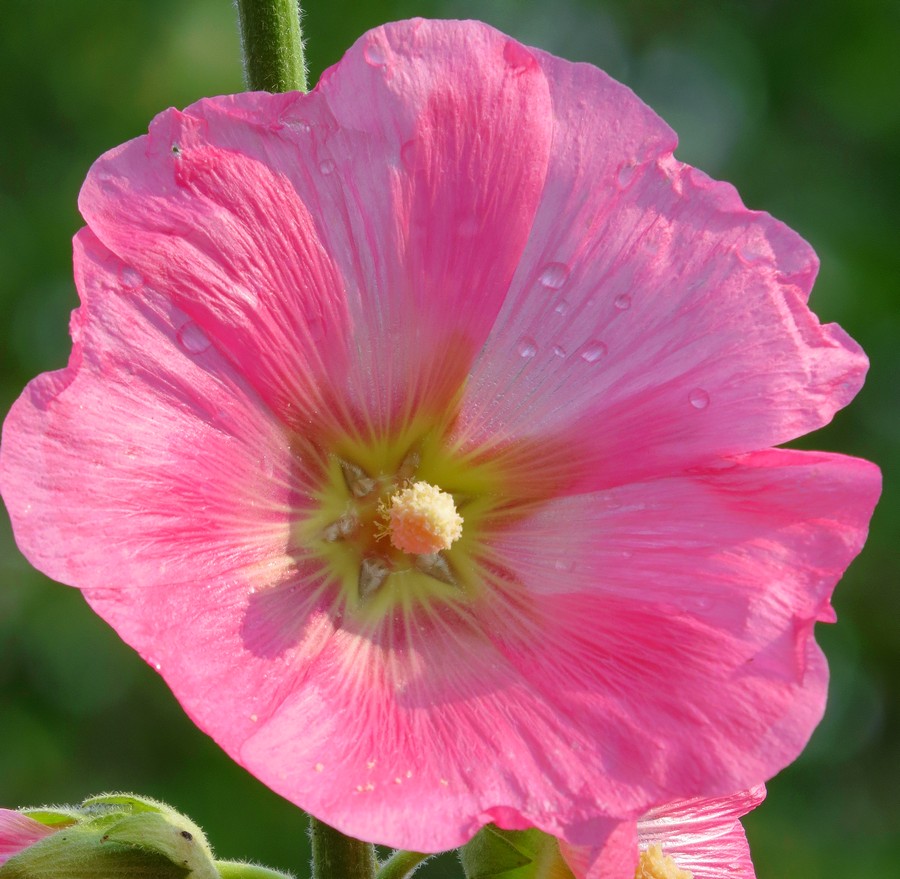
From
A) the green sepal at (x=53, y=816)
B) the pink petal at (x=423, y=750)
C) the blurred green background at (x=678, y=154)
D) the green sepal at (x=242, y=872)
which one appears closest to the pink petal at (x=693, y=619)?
the pink petal at (x=423, y=750)

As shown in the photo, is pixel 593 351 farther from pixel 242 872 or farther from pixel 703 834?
pixel 242 872

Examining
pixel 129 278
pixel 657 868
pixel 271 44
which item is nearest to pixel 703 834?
pixel 657 868

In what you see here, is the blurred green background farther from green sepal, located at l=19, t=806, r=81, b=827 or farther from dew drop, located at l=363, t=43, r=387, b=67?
dew drop, located at l=363, t=43, r=387, b=67

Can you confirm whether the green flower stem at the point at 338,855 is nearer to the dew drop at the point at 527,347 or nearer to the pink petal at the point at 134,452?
the pink petal at the point at 134,452

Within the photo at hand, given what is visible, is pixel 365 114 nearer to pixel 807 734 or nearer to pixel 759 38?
pixel 807 734

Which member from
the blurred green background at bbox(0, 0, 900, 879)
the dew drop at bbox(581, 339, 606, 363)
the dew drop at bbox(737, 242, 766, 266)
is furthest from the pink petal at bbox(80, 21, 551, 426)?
the blurred green background at bbox(0, 0, 900, 879)

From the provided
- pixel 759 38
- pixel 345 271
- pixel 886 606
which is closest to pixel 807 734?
pixel 345 271

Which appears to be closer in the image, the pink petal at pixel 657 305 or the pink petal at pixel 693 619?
the pink petal at pixel 693 619
